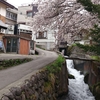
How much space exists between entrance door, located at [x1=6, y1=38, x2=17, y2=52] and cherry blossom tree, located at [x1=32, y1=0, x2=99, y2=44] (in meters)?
12.2

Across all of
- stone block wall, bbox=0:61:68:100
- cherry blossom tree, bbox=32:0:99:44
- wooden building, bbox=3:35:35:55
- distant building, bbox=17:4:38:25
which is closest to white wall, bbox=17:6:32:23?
distant building, bbox=17:4:38:25

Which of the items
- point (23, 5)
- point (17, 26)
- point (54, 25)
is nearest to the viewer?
point (54, 25)

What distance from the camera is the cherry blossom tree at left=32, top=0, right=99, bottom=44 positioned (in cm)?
1242

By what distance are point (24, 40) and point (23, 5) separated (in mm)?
25126

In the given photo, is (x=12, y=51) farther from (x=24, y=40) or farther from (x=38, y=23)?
(x=38, y=23)

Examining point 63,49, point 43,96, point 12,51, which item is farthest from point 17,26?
point 43,96

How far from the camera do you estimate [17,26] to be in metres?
41.2

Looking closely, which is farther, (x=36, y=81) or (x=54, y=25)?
(x=54, y=25)

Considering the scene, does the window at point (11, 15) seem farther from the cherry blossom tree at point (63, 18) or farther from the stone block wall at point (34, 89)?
the stone block wall at point (34, 89)

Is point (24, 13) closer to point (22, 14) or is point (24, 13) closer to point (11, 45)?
point (22, 14)

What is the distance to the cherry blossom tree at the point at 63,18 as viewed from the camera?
12.4 meters

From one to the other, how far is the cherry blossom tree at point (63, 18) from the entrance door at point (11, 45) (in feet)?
39.9

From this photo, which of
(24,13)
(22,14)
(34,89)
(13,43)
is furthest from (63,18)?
(24,13)

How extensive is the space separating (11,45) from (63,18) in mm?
14772
